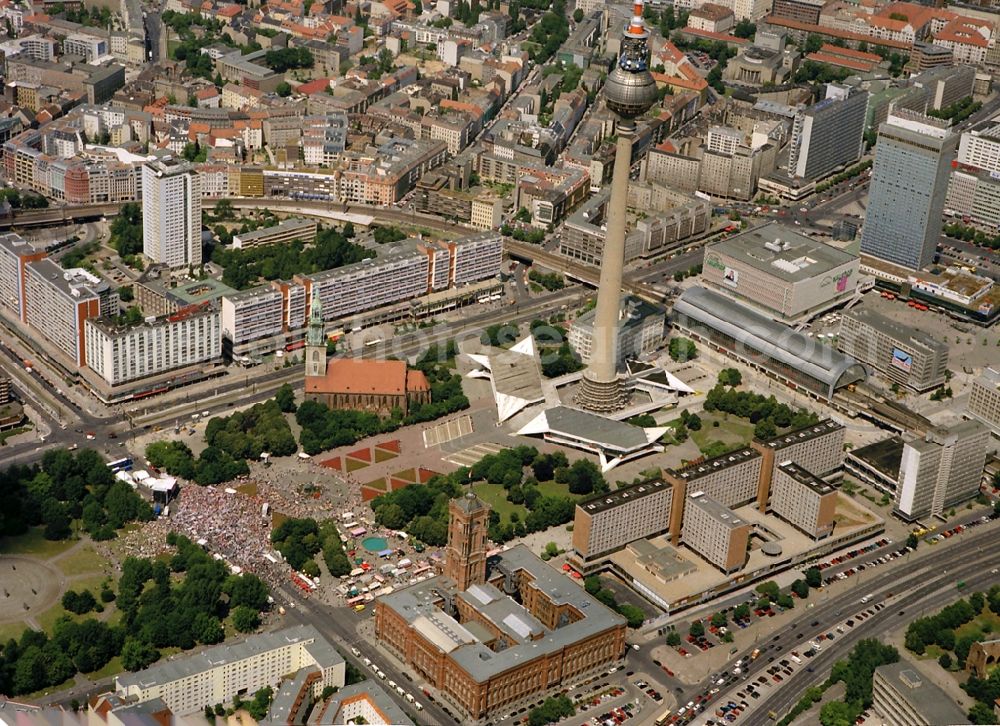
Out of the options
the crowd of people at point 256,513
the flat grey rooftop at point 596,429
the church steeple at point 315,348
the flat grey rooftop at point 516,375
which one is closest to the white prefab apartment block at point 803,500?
the flat grey rooftop at point 596,429

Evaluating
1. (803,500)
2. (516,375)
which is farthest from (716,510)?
(516,375)

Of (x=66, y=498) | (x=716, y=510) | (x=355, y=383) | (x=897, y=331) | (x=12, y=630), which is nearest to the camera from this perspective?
(x=12, y=630)

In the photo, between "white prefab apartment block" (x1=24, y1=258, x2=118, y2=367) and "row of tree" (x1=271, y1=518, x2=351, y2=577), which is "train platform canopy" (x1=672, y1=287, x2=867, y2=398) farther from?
"white prefab apartment block" (x1=24, y1=258, x2=118, y2=367)

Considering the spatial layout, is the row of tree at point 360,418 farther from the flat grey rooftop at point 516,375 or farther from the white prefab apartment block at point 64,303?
the white prefab apartment block at point 64,303

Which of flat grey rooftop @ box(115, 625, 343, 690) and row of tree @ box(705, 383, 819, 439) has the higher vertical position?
row of tree @ box(705, 383, 819, 439)

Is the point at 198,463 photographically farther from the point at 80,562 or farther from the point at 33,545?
the point at 33,545

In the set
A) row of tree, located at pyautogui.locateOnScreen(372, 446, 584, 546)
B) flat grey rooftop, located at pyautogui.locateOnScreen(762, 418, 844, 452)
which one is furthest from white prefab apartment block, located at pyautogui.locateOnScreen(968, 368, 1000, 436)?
row of tree, located at pyautogui.locateOnScreen(372, 446, 584, 546)

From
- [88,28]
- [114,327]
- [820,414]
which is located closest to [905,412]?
[820,414]
